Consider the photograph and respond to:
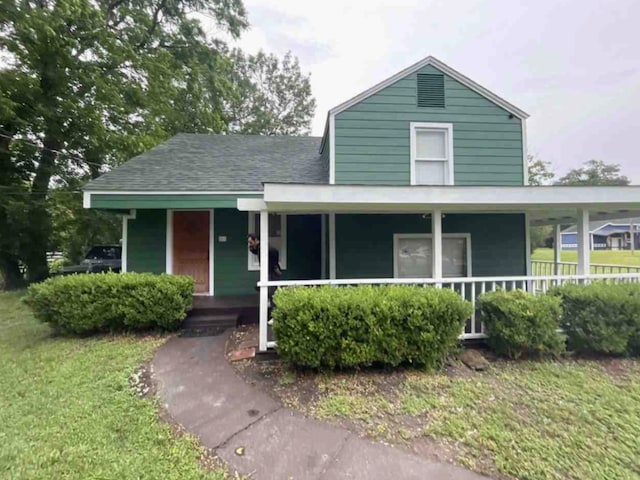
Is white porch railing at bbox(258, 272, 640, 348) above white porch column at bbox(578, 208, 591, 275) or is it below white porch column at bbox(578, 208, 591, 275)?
below

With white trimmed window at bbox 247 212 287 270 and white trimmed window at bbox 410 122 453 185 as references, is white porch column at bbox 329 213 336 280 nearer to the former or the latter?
white trimmed window at bbox 247 212 287 270

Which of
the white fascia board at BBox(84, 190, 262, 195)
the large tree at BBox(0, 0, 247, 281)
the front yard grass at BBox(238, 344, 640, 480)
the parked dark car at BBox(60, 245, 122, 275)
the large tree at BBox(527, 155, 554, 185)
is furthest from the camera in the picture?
the large tree at BBox(527, 155, 554, 185)

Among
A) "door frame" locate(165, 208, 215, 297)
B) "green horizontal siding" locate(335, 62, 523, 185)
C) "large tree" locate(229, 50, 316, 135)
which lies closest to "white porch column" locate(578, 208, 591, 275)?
"green horizontal siding" locate(335, 62, 523, 185)

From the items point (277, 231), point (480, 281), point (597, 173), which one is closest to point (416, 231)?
point (480, 281)

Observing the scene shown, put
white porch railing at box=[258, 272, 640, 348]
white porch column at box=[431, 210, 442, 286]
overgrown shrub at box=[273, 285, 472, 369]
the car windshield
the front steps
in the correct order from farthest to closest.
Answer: the car windshield < the front steps < white porch column at box=[431, 210, 442, 286] < white porch railing at box=[258, 272, 640, 348] < overgrown shrub at box=[273, 285, 472, 369]

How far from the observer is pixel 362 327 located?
378cm

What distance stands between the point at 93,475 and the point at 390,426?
2377mm

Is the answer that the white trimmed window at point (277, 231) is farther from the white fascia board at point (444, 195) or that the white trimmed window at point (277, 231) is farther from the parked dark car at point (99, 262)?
the parked dark car at point (99, 262)

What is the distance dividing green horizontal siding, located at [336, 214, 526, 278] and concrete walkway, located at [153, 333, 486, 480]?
12.1 feet

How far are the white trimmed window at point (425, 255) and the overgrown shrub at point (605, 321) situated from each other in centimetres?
257

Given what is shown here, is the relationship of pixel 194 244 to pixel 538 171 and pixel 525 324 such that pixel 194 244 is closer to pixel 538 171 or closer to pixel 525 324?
pixel 525 324

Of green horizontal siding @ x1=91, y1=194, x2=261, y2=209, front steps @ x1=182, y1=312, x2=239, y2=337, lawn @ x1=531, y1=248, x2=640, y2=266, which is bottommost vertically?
front steps @ x1=182, y1=312, x2=239, y2=337

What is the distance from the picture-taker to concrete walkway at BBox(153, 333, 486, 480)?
2328 mm

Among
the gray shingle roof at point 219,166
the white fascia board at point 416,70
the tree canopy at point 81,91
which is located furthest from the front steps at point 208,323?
the tree canopy at point 81,91
